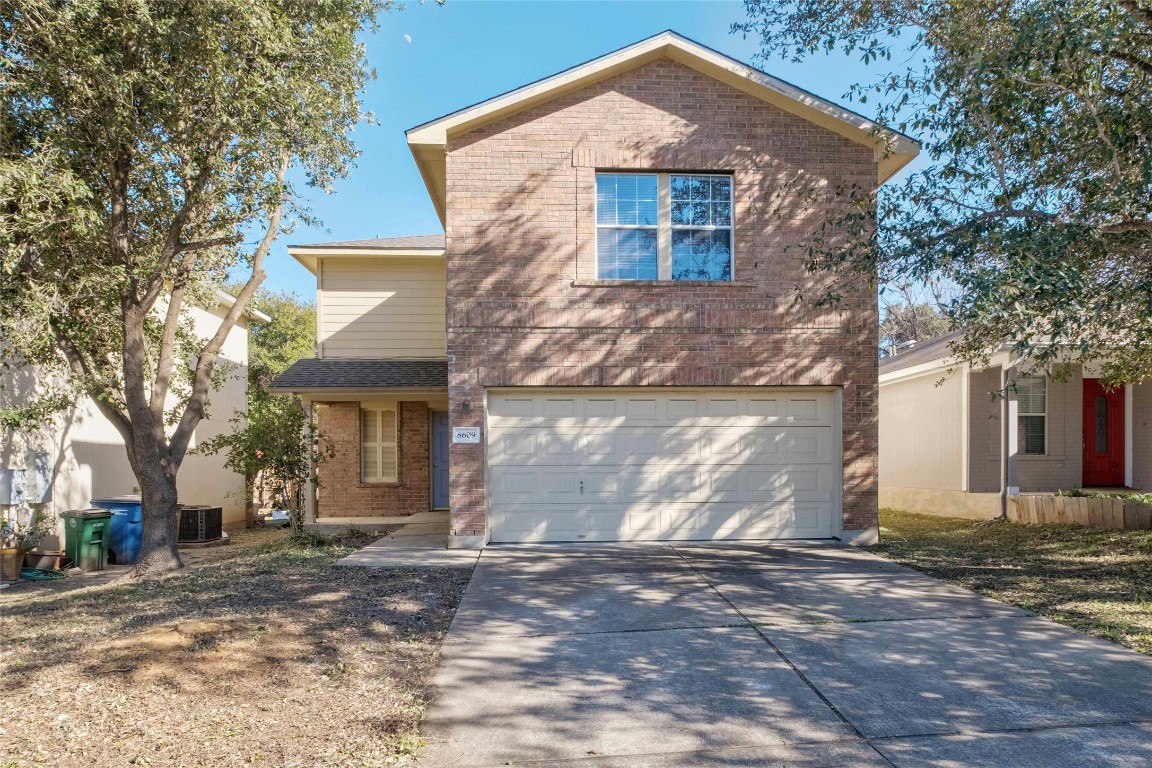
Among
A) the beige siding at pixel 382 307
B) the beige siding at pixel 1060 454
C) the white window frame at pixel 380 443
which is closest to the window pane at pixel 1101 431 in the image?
the beige siding at pixel 1060 454

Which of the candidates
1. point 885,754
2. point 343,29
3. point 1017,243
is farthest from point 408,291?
point 885,754

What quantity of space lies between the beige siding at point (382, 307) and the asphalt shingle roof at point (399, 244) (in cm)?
29

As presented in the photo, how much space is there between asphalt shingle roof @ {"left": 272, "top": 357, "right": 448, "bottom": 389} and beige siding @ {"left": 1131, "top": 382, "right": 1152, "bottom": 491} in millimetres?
13360

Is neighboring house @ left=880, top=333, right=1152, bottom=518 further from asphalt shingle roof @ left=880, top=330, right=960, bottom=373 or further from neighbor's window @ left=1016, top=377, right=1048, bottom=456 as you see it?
asphalt shingle roof @ left=880, top=330, right=960, bottom=373

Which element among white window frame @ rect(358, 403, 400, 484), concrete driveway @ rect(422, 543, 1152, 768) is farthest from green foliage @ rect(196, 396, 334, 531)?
concrete driveway @ rect(422, 543, 1152, 768)

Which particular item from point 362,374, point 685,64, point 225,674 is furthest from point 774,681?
point 362,374

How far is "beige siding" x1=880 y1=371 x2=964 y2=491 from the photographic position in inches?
581

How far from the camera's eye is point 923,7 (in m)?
9.25

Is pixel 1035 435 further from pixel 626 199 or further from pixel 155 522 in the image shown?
pixel 155 522

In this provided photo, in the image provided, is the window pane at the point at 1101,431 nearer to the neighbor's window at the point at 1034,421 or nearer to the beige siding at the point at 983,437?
the neighbor's window at the point at 1034,421

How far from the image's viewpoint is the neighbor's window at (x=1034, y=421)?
14273 mm

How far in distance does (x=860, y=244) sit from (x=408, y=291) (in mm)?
9926

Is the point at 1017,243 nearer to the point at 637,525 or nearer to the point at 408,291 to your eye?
the point at 637,525

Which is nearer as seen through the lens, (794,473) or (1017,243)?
(1017,243)
